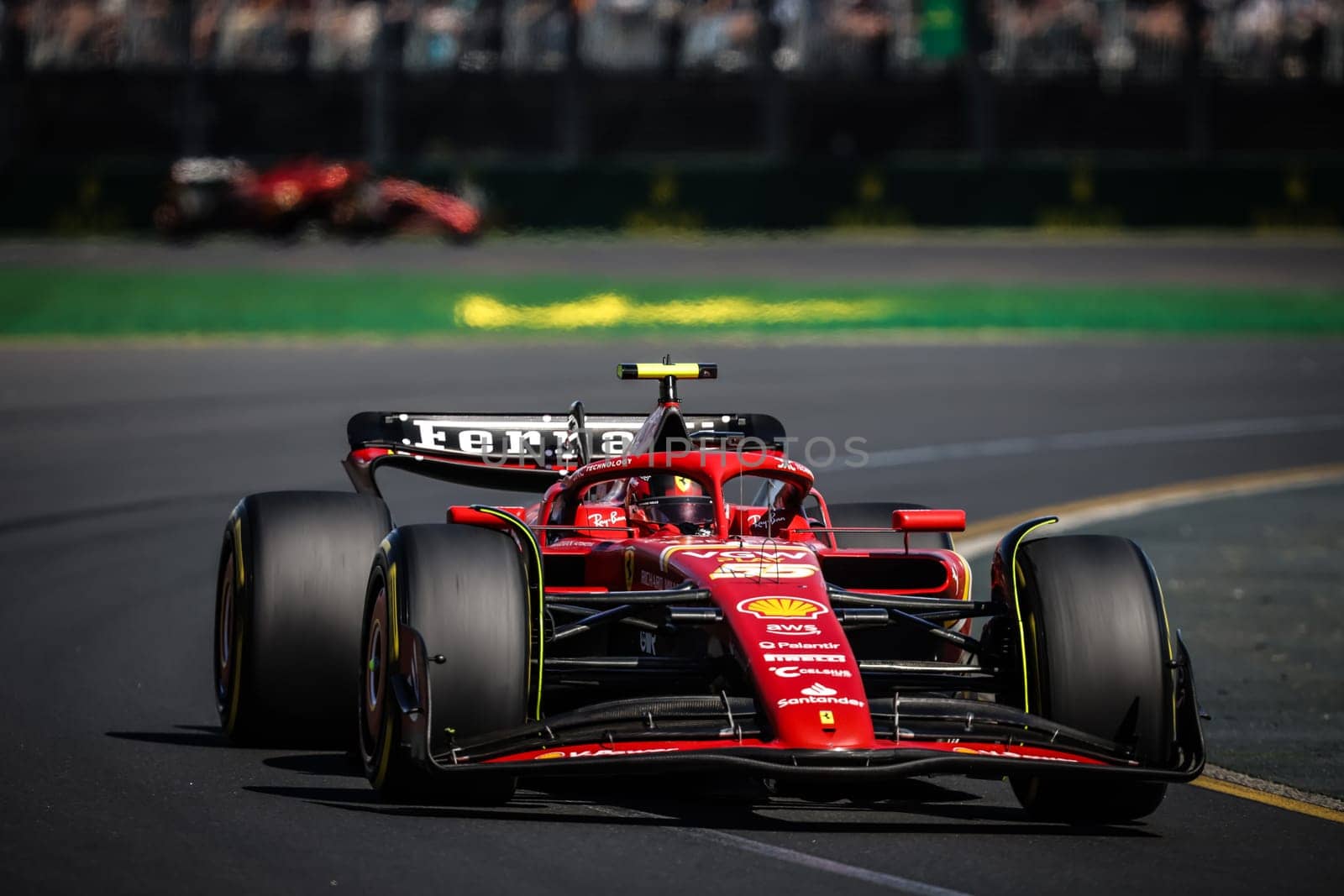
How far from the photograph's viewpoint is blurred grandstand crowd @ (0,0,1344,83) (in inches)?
1630

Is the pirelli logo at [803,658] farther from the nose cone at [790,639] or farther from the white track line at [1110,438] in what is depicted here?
the white track line at [1110,438]

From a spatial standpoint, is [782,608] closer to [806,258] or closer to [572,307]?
[572,307]

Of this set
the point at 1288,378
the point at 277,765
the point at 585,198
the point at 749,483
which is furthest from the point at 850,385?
the point at 585,198

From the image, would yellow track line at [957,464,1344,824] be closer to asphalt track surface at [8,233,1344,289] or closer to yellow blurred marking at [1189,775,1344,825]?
yellow blurred marking at [1189,775,1344,825]

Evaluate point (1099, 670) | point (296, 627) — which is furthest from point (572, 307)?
point (1099, 670)

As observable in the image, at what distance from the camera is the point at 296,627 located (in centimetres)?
782

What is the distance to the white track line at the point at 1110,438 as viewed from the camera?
17.7 meters

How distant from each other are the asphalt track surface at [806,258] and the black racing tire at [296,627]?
82.5 feet

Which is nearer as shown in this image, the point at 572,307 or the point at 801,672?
the point at 801,672

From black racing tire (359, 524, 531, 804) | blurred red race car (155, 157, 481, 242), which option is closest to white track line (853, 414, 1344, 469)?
black racing tire (359, 524, 531, 804)

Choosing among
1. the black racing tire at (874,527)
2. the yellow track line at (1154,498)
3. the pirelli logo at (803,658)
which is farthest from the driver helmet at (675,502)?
the yellow track line at (1154,498)

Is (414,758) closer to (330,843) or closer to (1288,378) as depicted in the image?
(330,843)

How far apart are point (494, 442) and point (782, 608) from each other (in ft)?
12.0

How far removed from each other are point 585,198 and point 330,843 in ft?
108
